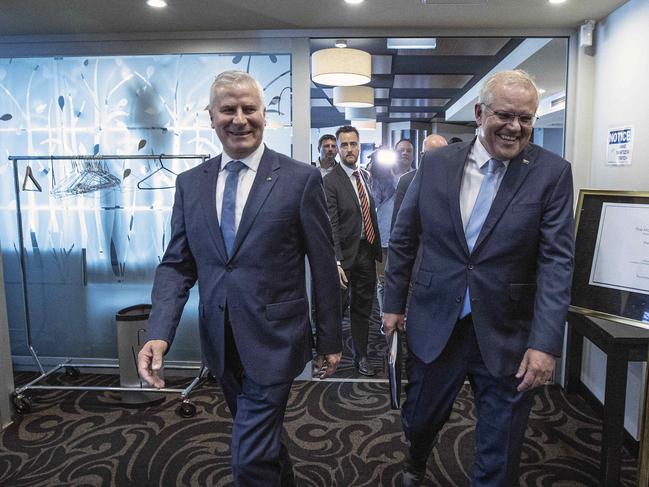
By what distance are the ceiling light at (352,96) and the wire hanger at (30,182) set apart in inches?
134

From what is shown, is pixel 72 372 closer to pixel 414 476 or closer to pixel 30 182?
pixel 30 182

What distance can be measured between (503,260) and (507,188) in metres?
0.23

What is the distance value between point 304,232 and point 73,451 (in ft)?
5.90

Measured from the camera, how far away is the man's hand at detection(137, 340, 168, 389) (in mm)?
1563

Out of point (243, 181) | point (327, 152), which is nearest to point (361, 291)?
point (327, 152)

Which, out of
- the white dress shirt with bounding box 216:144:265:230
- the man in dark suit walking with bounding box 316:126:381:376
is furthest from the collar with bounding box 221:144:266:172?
the man in dark suit walking with bounding box 316:126:381:376

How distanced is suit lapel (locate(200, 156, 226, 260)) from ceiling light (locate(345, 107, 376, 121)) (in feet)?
21.7

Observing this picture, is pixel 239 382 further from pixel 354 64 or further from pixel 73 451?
pixel 354 64

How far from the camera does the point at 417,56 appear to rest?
5.14 m

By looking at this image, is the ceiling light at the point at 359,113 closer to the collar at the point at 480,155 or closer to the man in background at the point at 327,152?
the man in background at the point at 327,152

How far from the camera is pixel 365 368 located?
3.50 metres

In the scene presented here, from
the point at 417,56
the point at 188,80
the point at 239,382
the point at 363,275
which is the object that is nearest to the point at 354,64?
the point at 188,80

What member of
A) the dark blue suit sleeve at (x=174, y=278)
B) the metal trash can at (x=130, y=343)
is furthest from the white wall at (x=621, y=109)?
the metal trash can at (x=130, y=343)

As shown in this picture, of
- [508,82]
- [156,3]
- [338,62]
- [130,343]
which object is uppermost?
[156,3]
